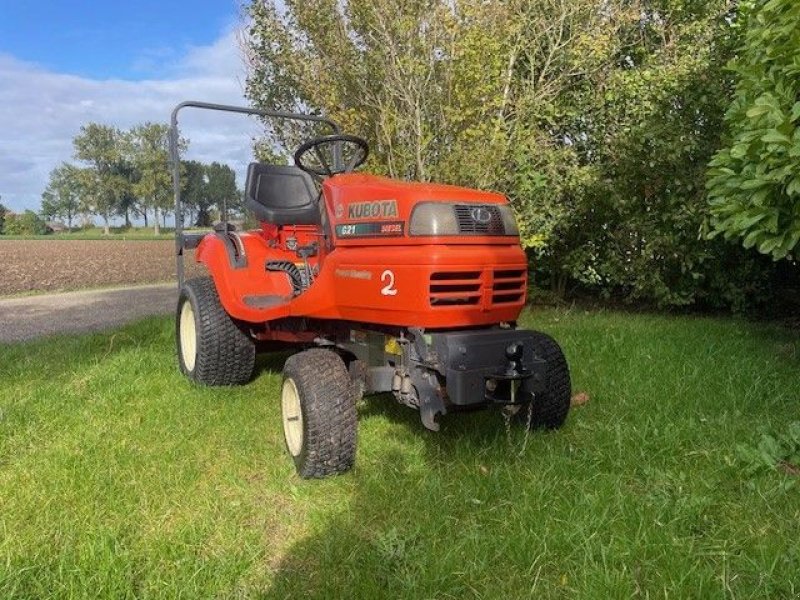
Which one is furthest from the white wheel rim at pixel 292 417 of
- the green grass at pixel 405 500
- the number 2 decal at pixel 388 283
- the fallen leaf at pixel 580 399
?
the fallen leaf at pixel 580 399

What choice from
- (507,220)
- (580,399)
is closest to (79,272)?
(580,399)

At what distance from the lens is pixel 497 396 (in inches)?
108

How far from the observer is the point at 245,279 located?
3896 millimetres

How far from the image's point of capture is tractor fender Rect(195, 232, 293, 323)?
371 cm

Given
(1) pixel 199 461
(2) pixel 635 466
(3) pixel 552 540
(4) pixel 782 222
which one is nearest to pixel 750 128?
(4) pixel 782 222

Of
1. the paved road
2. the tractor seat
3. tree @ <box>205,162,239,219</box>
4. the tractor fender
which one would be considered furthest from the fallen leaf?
Answer: the paved road

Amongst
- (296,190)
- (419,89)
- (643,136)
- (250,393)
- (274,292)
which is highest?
(419,89)

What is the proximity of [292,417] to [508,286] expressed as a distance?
1199 mm

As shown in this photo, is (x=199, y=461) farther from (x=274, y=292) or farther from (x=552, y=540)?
(x=552, y=540)

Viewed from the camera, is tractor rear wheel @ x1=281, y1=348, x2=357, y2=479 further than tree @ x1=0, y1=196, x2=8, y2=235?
No

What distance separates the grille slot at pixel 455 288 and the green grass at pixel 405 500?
30.3 inches

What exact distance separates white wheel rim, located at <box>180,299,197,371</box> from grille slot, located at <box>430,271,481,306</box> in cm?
249

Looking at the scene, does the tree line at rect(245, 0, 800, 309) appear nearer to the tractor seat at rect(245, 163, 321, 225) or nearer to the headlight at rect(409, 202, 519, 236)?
the tractor seat at rect(245, 163, 321, 225)

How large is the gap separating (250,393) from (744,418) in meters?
2.85
